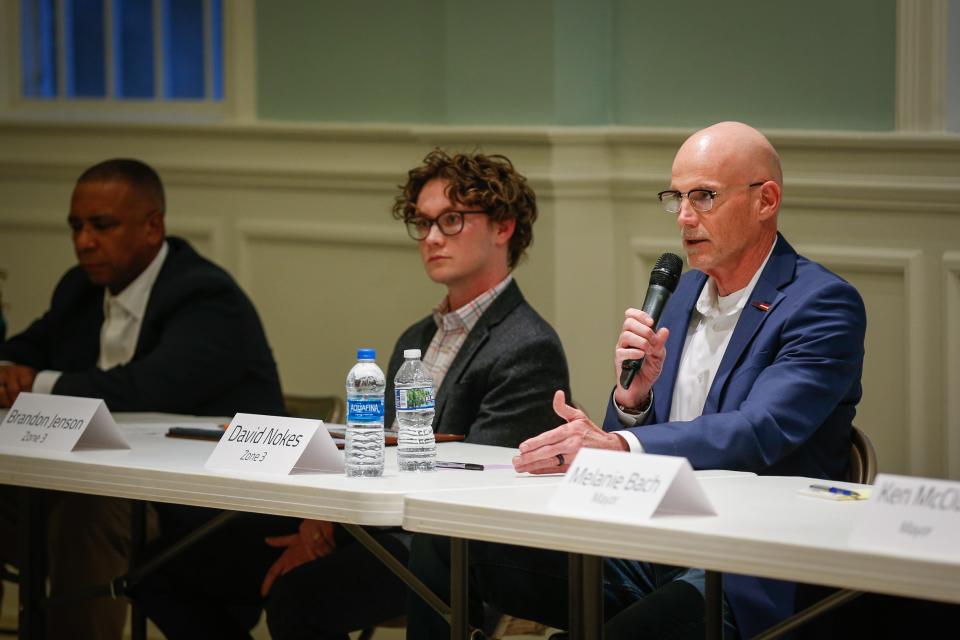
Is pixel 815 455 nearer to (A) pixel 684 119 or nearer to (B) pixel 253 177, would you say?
(A) pixel 684 119

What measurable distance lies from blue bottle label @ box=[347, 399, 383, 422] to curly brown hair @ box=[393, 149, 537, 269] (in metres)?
0.92

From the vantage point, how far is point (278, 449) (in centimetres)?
279

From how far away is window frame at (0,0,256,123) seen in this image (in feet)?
17.2

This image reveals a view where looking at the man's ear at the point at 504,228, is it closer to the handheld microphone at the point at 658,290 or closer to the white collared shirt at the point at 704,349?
the white collared shirt at the point at 704,349

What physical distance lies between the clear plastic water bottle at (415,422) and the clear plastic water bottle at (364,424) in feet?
0.18

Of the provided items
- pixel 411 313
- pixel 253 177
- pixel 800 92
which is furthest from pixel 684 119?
pixel 253 177

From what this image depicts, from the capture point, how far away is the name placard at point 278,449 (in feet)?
9.04

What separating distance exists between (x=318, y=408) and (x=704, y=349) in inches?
51.9

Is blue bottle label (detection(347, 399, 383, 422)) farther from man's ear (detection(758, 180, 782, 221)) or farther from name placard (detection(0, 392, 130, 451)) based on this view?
man's ear (detection(758, 180, 782, 221))

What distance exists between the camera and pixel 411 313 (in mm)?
4965

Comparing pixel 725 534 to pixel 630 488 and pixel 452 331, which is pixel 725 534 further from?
pixel 452 331

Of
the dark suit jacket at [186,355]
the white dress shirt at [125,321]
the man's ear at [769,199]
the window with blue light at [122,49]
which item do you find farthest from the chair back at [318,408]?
the window with blue light at [122,49]

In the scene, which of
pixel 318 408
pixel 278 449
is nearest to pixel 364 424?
pixel 278 449

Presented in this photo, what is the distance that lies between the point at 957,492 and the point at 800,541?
0.75 feet
